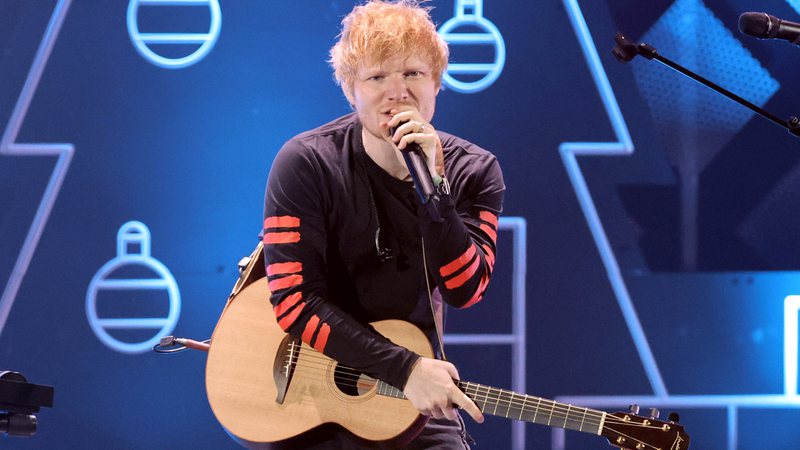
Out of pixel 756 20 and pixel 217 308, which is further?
pixel 217 308

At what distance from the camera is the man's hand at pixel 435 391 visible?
2557 mm

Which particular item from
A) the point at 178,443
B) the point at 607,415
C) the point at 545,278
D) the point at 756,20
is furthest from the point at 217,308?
the point at 756,20

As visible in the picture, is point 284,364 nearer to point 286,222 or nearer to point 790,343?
point 286,222

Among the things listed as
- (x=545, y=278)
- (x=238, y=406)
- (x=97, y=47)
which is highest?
(x=97, y=47)

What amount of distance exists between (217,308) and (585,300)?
5.55 feet

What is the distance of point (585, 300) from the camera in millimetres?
4449

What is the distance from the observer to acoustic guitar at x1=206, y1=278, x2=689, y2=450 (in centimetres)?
277

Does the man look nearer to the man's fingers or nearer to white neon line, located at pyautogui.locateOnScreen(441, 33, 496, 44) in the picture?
the man's fingers

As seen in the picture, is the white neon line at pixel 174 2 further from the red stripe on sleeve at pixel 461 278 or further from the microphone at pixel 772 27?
the microphone at pixel 772 27

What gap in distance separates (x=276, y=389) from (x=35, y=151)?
2.14m

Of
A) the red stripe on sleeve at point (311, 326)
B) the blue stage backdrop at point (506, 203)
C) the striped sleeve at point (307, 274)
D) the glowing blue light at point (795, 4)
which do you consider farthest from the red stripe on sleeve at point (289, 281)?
the glowing blue light at point (795, 4)

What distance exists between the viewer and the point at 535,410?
275cm

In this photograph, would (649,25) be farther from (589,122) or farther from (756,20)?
(756,20)

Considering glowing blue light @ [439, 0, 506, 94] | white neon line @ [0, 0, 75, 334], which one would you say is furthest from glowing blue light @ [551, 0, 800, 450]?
white neon line @ [0, 0, 75, 334]
